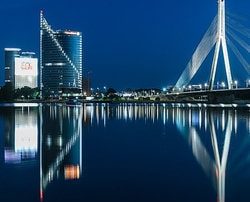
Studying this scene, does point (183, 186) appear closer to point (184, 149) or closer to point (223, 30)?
point (184, 149)

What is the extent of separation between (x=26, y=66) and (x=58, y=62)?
13.0m

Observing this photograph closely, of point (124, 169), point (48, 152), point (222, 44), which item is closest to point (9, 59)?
point (222, 44)

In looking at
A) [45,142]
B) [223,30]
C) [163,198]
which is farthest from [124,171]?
[223,30]

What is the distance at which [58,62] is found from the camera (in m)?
144

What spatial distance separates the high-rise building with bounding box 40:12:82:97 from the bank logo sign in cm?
719

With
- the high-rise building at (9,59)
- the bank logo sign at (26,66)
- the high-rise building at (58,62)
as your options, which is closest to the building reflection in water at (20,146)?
the high-rise building at (58,62)

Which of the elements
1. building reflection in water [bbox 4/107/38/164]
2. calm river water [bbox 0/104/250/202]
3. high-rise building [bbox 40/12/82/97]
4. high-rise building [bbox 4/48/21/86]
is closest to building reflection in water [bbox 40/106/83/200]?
calm river water [bbox 0/104/250/202]

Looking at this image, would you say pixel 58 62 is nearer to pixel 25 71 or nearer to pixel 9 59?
pixel 25 71

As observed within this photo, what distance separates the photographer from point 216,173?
32.7 ft

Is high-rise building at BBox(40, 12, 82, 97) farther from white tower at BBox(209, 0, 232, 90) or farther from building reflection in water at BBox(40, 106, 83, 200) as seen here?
building reflection in water at BBox(40, 106, 83, 200)

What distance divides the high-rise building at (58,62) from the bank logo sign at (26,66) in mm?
7188

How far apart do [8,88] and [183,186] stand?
4973 inches

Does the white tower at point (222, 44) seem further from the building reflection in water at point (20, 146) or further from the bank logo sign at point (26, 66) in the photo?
the bank logo sign at point (26, 66)

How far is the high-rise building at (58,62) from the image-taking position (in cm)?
14338
